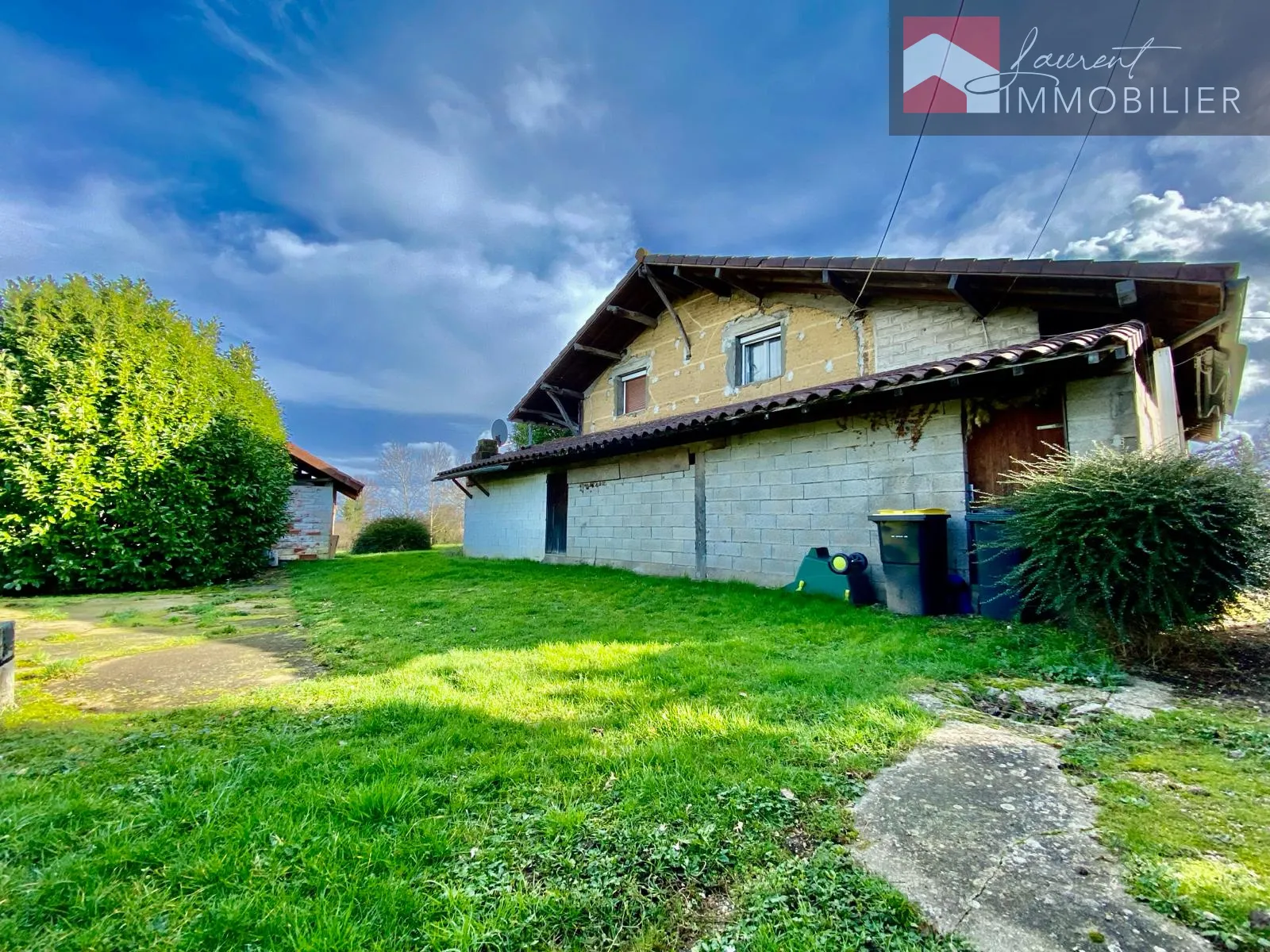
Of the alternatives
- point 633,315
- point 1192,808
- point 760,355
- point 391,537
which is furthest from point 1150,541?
point 391,537

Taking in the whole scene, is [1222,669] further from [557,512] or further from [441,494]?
[441,494]

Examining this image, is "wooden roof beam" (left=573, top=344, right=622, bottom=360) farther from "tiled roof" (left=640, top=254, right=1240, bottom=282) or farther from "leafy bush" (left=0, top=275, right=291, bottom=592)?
"leafy bush" (left=0, top=275, right=291, bottom=592)

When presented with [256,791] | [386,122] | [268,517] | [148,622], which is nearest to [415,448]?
[268,517]

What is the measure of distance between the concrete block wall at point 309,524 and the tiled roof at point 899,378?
9.79 metres

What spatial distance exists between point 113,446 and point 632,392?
907cm

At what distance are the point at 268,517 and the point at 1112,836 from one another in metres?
12.2

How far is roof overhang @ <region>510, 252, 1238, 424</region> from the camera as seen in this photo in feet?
15.8

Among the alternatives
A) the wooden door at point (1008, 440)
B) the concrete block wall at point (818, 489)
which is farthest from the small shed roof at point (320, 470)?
the wooden door at point (1008, 440)

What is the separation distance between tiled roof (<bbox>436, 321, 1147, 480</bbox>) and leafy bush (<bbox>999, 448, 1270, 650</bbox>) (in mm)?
1239

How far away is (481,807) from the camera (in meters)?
1.70

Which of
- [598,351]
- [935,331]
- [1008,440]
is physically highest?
[598,351]

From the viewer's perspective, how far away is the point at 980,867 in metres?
1.37

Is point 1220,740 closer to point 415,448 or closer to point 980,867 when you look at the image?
point 980,867

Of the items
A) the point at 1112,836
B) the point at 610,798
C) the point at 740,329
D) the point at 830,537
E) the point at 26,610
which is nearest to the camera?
the point at 1112,836
